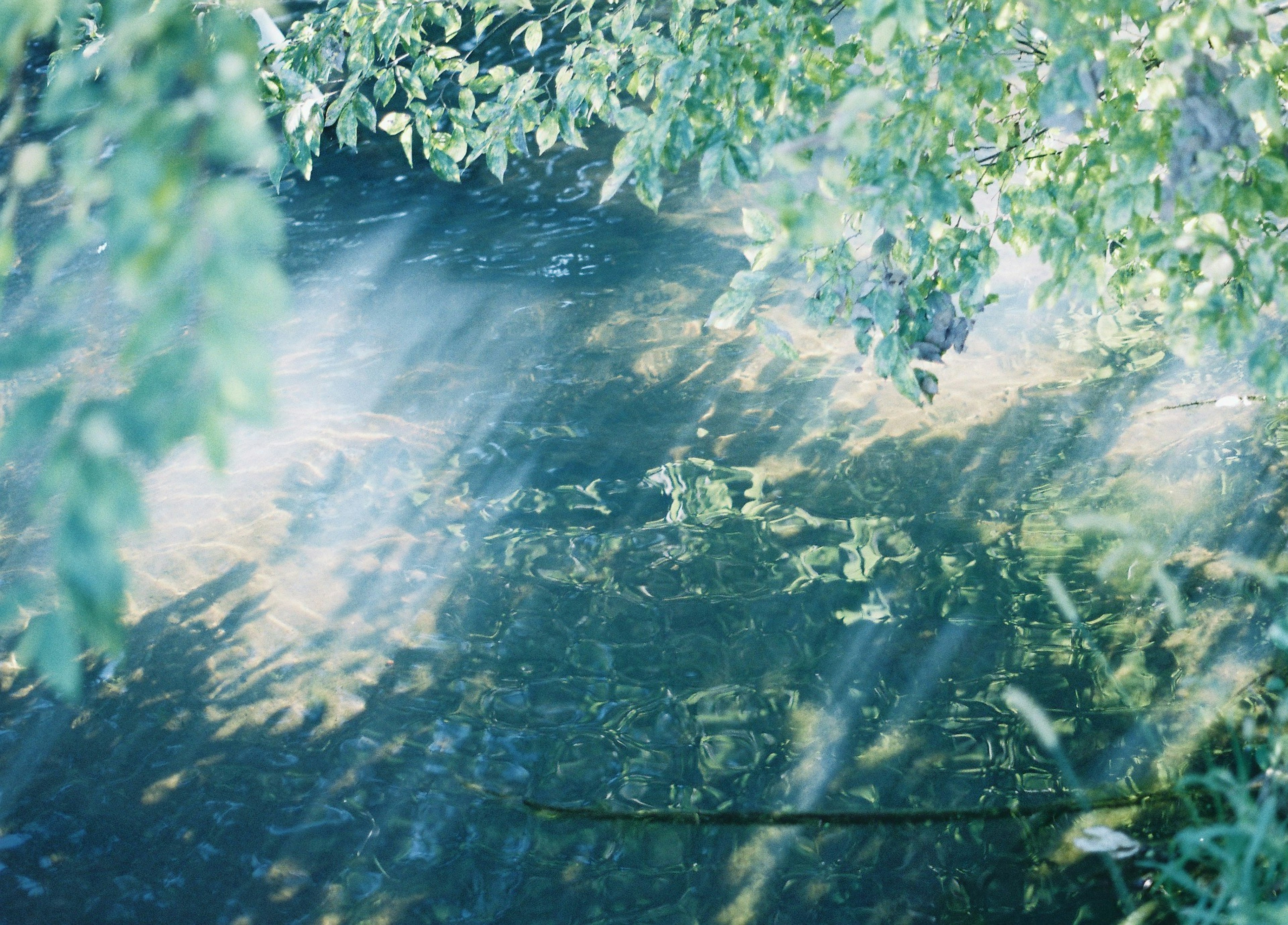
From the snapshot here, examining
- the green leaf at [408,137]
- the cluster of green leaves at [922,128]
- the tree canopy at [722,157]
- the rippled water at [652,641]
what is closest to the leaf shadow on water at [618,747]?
the rippled water at [652,641]

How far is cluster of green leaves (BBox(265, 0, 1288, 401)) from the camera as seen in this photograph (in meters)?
2.33

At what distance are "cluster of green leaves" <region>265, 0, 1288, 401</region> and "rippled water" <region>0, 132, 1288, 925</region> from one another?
1.80 m

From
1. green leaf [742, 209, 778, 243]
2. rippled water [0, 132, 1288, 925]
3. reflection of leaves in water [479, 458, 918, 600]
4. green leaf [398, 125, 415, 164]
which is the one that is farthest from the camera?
reflection of leaves in water [479, 458, 918, 600]

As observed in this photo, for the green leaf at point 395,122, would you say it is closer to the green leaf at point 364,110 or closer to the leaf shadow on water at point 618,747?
the green leaf at point 364,110

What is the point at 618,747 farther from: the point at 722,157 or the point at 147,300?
the point at 147,300

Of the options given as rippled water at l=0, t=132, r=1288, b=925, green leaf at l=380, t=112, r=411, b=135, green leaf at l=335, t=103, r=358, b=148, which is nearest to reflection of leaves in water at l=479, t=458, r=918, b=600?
rippled water at l=0, t=132, r=1288, b=925

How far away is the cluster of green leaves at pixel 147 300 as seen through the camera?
0.99 m

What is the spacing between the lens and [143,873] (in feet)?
13.2

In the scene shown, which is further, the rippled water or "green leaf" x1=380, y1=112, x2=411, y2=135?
the rippled water

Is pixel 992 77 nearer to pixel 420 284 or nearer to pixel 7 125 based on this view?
pixel 7 125

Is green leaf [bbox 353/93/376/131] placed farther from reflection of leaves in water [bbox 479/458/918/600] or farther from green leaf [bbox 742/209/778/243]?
reflection of leaves in water [bbox 479/458/918/600]

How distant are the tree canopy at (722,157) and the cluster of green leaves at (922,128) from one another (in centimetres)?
1

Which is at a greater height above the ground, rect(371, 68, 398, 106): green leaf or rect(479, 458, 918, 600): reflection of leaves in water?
rect(371, 68, 398, 106): green leaf

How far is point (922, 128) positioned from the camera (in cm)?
262
